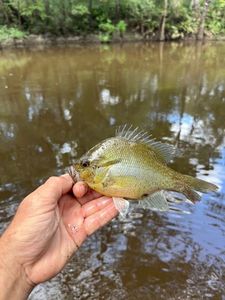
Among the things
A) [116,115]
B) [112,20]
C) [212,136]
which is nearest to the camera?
[212,136]

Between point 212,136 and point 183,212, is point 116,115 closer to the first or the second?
point 212,136

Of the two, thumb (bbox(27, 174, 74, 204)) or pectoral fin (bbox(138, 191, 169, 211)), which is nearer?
pectoral fin (bbox(138, 191, 169, 211))

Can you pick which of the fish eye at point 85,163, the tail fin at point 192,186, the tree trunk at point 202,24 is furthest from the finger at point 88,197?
the tree trunk at point 202,24

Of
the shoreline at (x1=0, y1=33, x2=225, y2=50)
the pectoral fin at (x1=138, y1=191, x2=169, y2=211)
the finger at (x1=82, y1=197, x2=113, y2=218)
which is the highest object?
the pectoral fin at (x1=138, y1=191, x2=169, y2=211)

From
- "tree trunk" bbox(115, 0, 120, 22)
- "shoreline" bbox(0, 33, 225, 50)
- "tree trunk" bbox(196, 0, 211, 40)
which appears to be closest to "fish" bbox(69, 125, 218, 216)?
"shoreline" bbox(0, 33, 225, 50)

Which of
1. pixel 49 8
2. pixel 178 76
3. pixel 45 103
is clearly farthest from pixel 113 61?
pixel 49 8

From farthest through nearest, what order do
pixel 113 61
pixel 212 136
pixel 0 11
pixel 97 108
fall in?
pixel 0 11, pixel 113 61, pixel 97 108, pixel 212 136

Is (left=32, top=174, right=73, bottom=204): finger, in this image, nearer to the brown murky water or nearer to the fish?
the fish

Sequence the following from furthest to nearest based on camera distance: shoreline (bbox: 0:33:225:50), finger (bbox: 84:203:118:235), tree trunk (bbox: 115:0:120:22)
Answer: tree trunk (bbox: 115:0:120:22)
shoreline (bbox: 0:33:225:50)
finger (bbox: 84:203:118:235)

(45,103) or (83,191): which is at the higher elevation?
(83,191)

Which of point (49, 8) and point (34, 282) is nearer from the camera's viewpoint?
point (34, 282)
